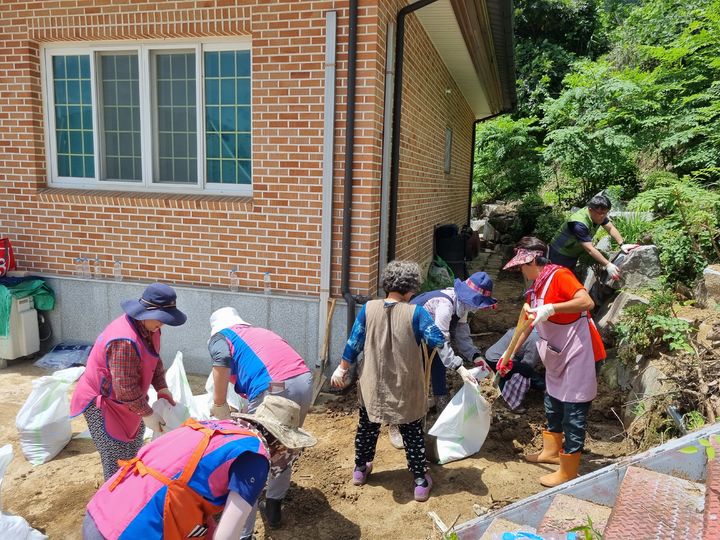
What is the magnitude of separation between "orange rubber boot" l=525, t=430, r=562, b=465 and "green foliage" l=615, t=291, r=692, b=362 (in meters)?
1.18

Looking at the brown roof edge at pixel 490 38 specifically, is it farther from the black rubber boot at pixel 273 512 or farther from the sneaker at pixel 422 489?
the black rubber boot at pixel 273 512

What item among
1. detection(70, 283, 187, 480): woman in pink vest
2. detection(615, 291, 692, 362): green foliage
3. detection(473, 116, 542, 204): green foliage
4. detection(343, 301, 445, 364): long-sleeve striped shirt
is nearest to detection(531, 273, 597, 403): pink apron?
detection(343, 301, 445, 364): long-sleeve striped shirt

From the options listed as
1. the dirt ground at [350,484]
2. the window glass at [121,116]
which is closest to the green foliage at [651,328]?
the dirt ground at [350,484]

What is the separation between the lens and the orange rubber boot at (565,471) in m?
3.67

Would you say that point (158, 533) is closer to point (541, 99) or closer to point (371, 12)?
point (371, 12)

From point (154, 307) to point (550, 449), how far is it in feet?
9.94

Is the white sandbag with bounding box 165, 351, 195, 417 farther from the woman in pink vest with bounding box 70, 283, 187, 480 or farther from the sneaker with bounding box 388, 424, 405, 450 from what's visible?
the sneaker with bounding box 388, 424, 405, 450

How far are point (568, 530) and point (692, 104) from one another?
9.63 m

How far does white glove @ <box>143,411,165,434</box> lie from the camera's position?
329 centimetres

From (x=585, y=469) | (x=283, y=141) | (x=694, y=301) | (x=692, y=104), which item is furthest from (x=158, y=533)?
(x=692, y=104)

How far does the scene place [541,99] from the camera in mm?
21219

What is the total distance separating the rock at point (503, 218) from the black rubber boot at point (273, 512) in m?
12.2

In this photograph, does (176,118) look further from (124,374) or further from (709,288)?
(709,288)

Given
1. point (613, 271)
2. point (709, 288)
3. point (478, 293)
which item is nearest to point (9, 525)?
point (478, 293)
